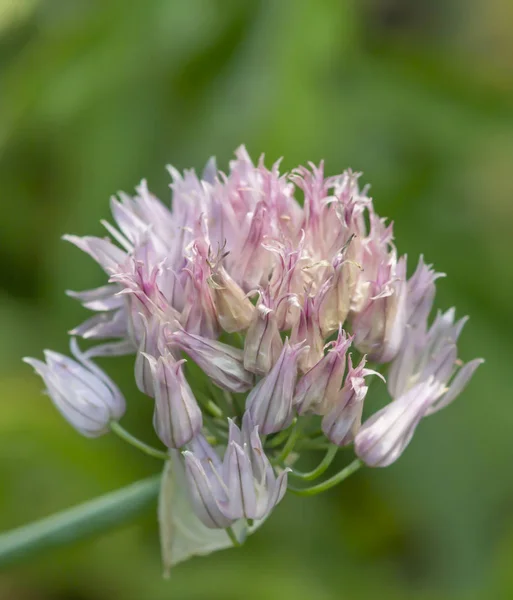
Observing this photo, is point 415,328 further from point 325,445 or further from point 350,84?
point 350,84

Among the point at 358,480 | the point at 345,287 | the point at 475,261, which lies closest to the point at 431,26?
the point at 475,261

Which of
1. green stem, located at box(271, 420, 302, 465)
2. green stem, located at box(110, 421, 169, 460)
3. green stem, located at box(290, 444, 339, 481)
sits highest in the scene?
green stem, located at box(110, 421, 169, 460)

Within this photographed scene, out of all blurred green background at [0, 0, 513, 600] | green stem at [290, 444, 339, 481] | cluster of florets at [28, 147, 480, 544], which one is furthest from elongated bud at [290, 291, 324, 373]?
blurred green background at [0, 0, 513, 600]

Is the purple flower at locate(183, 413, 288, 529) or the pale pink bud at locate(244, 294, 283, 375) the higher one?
the pale pink bud at locate(244, 294, 283, 375)

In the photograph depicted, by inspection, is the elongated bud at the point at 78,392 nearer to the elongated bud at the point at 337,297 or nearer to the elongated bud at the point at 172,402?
the elongated bud at the point at 172,402

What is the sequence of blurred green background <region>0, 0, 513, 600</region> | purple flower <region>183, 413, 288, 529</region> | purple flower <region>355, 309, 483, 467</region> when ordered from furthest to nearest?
blurred green background <region>0, 0, 513, 600</region>
purple flower <region>355, 309, 483, 467</region>
purple flower <region>183, 413, 288, 529</region>

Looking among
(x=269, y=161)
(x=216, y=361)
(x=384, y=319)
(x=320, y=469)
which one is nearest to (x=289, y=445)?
(x=320, y=469)

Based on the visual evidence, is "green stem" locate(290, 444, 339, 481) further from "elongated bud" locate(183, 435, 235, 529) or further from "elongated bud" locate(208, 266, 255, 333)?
"elongated bud" locate(208, 266, 255, 333)

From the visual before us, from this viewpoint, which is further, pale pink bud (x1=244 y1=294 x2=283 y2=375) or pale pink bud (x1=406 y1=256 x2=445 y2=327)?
pale pink bud (x1=406 y1=256 x2=445 y2=327)
